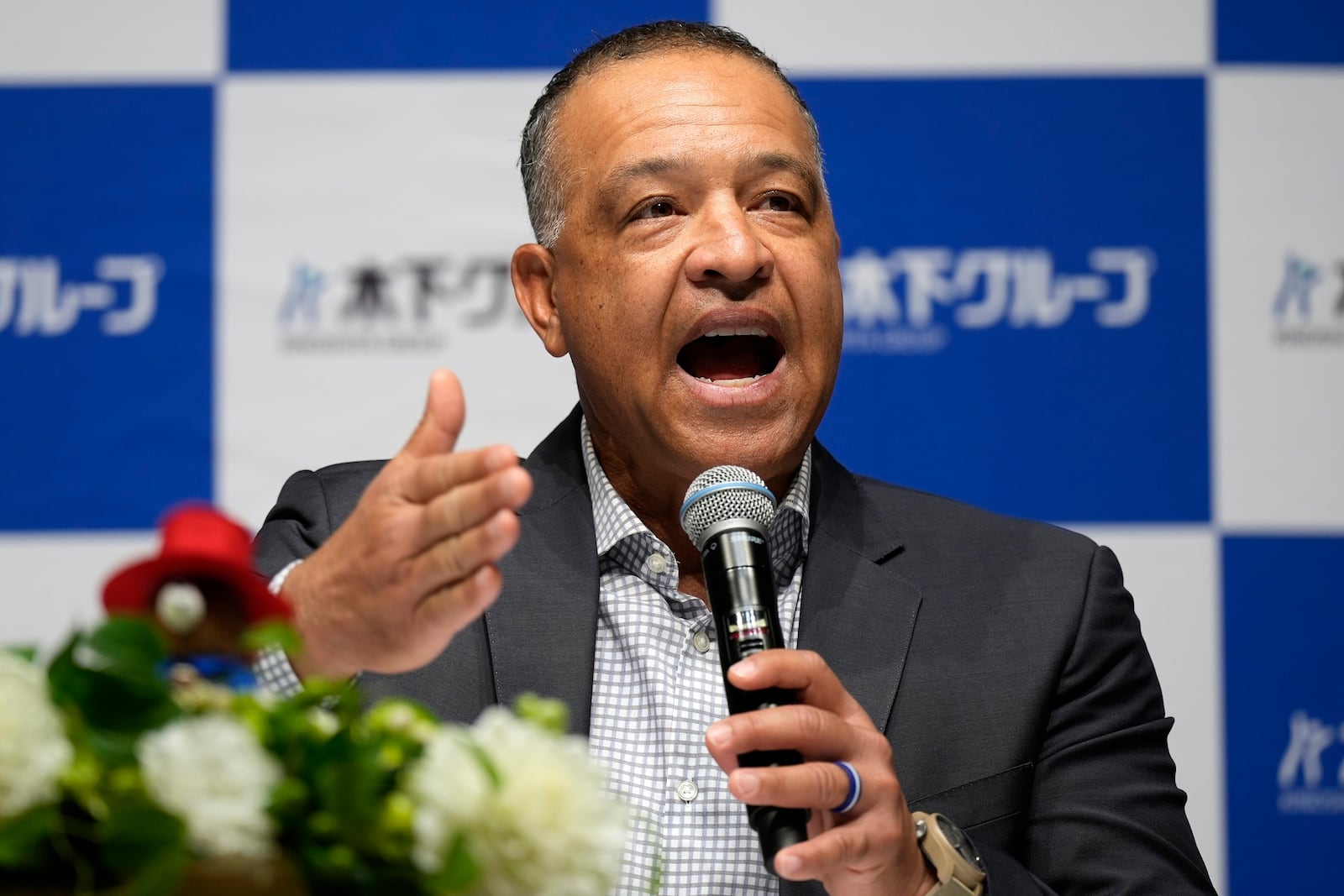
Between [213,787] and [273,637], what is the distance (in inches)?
3.7

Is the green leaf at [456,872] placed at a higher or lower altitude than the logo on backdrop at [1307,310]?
lower

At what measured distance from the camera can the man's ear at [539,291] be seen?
2.16m

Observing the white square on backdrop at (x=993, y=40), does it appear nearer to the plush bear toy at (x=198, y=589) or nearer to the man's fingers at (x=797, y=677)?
the man's fingers at (x=797, y=677)

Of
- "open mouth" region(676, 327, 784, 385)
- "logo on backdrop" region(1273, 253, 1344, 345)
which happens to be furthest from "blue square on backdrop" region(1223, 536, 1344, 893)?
"open mouth" region(676, 327, 784, 385)

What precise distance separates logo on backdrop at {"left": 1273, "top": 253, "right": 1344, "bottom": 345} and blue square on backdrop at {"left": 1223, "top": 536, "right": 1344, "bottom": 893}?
45cm

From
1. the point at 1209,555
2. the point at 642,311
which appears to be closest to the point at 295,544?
the point at 642,311

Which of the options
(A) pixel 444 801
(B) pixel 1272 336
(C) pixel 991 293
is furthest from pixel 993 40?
(A) pixel 444 801

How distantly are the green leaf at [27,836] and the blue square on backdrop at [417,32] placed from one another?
8.01 ft

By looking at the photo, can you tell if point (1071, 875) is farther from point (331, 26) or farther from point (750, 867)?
point (331, 26)

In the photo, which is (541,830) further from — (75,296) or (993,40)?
(993,40)

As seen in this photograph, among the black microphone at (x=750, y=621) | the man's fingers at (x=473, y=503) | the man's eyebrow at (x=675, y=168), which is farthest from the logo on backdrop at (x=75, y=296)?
the man's fingers at (x=473, y=503)

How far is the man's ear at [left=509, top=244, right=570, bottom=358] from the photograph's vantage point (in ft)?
7.10

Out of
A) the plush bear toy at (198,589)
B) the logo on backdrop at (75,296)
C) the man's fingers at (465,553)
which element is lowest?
the plush bear toy at (198,589)

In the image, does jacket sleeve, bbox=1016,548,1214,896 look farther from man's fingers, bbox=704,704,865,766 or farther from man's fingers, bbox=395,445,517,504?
man's fingers, bbox=395,445,517,504
